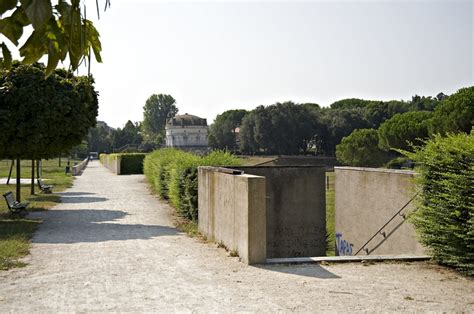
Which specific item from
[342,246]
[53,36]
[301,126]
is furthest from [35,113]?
[301,126]

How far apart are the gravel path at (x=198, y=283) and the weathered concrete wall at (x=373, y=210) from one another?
9.42 feet

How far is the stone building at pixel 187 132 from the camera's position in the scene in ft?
430

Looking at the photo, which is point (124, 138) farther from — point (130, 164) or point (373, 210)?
point (373, 210)

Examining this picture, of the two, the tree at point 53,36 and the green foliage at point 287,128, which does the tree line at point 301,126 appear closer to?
the green foliage at point 287,128

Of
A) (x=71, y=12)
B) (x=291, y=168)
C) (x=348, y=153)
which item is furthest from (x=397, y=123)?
(x=71, y=12)

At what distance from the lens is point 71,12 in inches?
87.3

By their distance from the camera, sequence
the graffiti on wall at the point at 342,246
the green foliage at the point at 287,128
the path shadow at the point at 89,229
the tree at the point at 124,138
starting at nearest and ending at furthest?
the path shadow at the point at 89,229
the graffiti on wall at the point at 342,246
the green foliage at the point at 287,128
the tree at the point at 124,138

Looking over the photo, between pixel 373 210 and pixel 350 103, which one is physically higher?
pixel 350 103

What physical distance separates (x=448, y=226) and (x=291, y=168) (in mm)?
7840

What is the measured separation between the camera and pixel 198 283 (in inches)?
312

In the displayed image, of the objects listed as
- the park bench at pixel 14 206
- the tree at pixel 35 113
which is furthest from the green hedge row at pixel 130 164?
the tree at pixel 35 113

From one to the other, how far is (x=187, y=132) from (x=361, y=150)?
233 ft

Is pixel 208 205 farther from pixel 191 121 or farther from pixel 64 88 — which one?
pixel 191 121

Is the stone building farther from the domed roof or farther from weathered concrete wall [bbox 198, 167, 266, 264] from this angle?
weathered concrete wall [bbox 198, 167, 266, 264]
